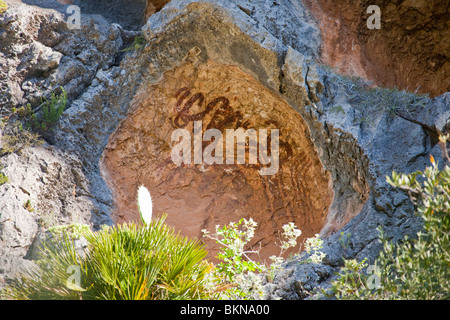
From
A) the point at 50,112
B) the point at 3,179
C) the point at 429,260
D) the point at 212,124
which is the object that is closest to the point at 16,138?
the point at 50,112

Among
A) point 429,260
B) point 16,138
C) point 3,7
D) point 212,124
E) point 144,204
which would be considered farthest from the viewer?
point 212,124

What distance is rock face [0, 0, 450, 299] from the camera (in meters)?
6.20

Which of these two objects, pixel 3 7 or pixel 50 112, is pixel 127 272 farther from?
pixel 3 7

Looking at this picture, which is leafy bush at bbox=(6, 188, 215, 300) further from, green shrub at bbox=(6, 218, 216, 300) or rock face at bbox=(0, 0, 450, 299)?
rock face at bbox=(0, 0, 450, 299)

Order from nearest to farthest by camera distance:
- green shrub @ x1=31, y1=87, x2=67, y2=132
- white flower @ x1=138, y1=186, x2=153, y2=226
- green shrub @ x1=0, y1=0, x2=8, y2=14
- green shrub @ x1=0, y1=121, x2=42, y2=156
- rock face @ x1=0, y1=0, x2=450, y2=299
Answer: white flower @ x1=138, y1=186, x2=153, y2=226 → rock face @ x1=0, y1=0, x2=450, y2=299 → green shrub @ x1=0, y1=121, x2=42, y2=156 → green shrub @ x1=31, y1=87, x2=67, y2=132 → green shrub @ x1=0, y1=0, x2=8, y2=14

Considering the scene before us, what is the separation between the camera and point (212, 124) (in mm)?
8805

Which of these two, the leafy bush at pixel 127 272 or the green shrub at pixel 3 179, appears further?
the green shrub at pixel 3 179

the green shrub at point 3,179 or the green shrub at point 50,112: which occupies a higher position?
the green shrub at point 50,112

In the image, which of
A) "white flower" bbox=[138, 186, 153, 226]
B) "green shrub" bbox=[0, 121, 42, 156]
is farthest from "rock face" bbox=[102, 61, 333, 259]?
"white flower" bbox=[138, 186, 153, 226]

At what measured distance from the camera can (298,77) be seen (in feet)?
23.8

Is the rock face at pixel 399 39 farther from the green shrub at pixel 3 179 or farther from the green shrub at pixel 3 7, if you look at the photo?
the green shrub at pixel 3 179

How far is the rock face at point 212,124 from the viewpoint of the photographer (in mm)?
6199

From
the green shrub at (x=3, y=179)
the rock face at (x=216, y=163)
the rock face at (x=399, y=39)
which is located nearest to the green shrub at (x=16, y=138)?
the green shrub at (x=3, y=179)

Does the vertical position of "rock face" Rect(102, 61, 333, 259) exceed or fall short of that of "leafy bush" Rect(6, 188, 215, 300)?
it exceeds it
